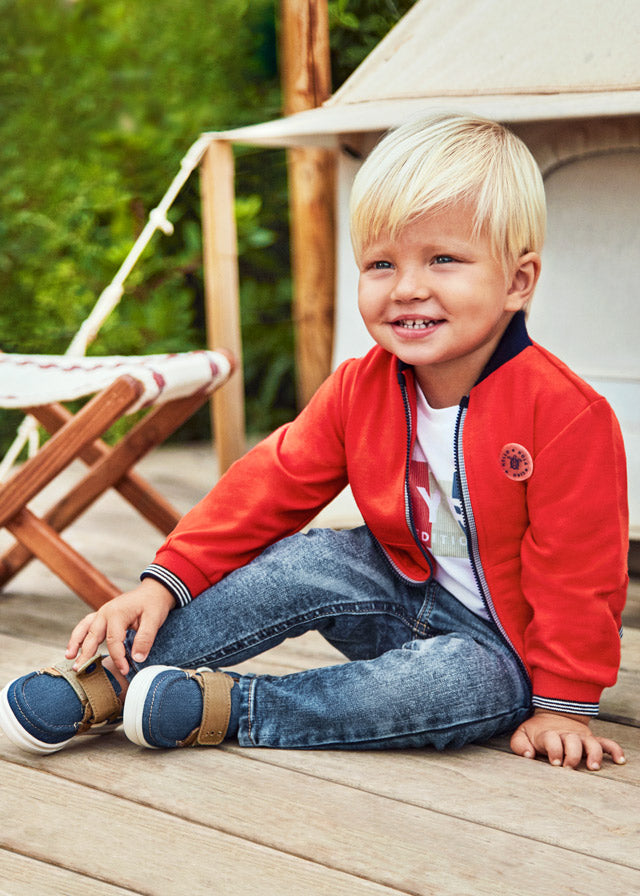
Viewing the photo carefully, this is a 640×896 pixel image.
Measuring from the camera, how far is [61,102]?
3473 mm

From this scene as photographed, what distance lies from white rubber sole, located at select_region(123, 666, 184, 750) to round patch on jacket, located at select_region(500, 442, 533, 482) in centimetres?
47

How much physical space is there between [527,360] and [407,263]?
0.19 m

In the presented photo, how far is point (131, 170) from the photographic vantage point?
357 cm

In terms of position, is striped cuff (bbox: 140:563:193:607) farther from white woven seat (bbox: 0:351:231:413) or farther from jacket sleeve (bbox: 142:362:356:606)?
white woven seat (bbox: 0:351:231:413)

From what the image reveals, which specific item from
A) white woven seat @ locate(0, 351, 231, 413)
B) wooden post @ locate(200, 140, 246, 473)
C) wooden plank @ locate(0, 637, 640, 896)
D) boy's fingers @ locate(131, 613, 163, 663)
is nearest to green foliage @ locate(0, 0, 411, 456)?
wooden post @ locate(200, 140, 246, 473)

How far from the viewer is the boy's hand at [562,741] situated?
A: 3.95 ft

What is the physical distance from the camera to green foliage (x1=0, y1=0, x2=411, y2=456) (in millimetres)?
3361

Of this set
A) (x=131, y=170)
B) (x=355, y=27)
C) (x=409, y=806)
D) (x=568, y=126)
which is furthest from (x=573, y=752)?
(x=131, y=170)

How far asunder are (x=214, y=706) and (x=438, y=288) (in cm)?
56

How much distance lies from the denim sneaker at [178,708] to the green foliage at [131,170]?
2248mm

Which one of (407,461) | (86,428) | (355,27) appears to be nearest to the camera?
(407,461)

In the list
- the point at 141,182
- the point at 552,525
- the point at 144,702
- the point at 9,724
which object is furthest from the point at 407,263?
the point at 141,182

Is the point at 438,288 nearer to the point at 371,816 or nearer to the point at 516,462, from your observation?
the point at 516,462

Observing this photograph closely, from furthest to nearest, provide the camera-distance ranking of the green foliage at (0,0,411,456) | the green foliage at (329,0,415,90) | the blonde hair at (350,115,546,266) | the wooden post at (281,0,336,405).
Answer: the green foliage at (0,0,411,456) < the wooden post at (281,0,336,405) < the green foliage at (329,0,415,90) < the blonde hair at (350,115,546,266)
